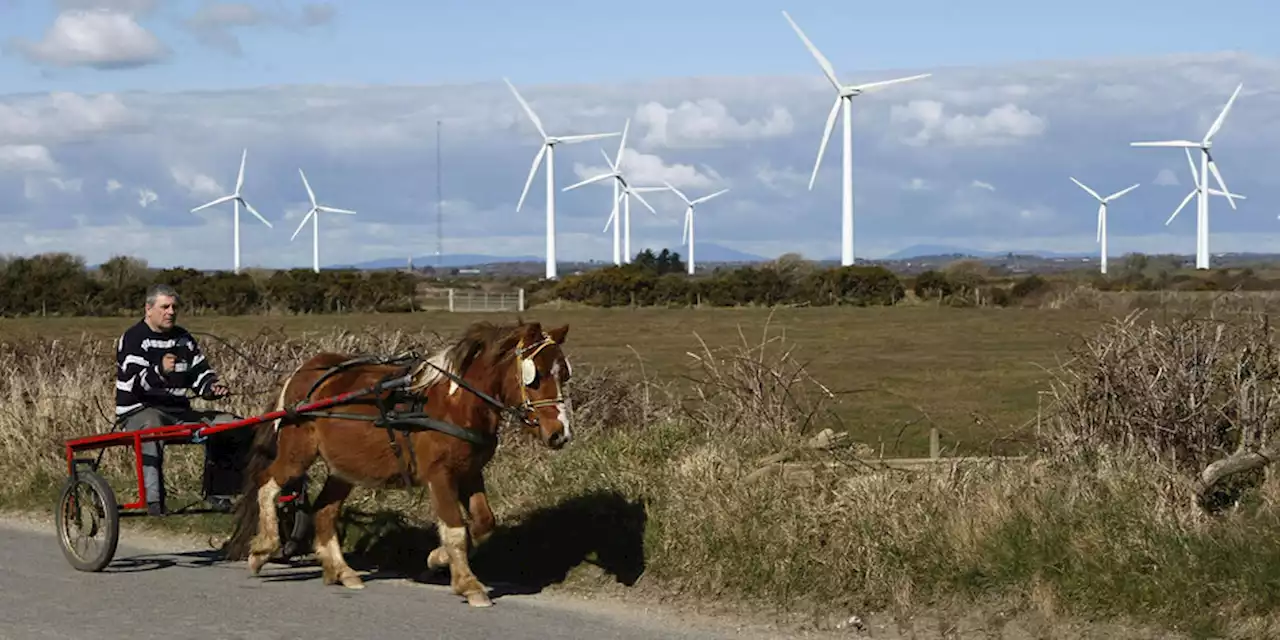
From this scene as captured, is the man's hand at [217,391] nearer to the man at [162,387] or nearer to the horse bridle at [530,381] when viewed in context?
the man at [162,387]

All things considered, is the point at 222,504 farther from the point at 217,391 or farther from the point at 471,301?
the point at 471,301

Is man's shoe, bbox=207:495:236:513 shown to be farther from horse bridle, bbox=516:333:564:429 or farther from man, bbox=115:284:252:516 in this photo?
horse bridle, bbox=516:333:564:429

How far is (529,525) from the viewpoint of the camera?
12445 millimetres

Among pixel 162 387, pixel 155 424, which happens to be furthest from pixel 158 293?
pixel 155 424

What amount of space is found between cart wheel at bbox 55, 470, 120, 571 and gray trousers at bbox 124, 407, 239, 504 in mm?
284

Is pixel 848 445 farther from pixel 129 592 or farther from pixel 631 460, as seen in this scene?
pixel 129 592

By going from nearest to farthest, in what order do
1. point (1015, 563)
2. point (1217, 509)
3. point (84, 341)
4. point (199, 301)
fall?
point (1015, 563), point (1217, 509), point (84, 341), point (199, 301)

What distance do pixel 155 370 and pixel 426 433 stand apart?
2932 millimetres

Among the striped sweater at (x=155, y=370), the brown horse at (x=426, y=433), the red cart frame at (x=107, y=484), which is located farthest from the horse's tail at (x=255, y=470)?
the striped sweater at (x=155, y=370)

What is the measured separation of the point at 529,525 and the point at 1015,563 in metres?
3.95

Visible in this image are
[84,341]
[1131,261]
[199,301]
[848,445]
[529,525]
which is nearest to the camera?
[529,525]

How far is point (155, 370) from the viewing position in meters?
12.6

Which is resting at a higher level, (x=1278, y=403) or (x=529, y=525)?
(x=1278, y=403)


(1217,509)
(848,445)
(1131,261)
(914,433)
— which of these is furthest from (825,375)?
(1131,261)
